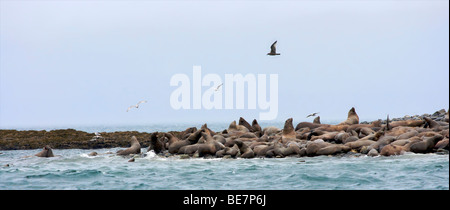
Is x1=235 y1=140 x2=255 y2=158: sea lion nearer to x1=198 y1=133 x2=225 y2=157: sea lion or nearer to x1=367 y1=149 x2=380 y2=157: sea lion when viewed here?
x1=198 y1=133 x2=225 y2=157: sea lion

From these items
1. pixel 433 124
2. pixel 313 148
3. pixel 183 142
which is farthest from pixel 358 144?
pixel 183 142

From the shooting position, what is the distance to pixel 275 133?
29109 mm

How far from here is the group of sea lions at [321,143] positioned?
20906mm

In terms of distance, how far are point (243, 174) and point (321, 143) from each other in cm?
539

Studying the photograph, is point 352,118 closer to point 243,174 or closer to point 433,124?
point 433,124

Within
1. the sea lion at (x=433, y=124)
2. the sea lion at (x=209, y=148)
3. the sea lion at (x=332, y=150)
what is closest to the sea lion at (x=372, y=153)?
the sea lion at (x=332, y=150)

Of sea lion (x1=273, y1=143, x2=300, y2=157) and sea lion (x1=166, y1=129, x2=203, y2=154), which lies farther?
sea lion (x1=166, y1=129, x2=203, y2=154)

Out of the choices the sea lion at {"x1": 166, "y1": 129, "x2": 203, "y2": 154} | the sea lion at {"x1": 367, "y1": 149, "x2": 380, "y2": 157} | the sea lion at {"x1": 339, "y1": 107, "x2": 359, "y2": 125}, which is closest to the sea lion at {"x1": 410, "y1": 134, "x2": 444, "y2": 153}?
the sea lion at {"x1": 367, "y1": 149, "x2": 380, "y2": 157}

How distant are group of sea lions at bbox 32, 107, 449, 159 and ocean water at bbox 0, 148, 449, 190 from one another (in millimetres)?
753

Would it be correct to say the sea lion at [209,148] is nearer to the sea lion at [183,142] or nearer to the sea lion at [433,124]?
the sea lion at [183,142]

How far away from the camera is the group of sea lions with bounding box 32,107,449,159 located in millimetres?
20906
